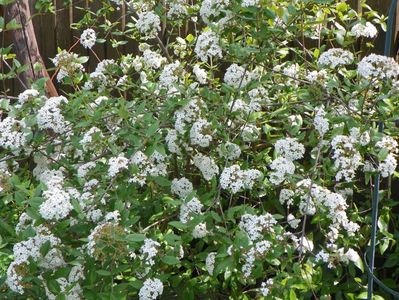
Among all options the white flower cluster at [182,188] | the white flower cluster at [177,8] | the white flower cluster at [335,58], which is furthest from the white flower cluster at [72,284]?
the white flower cluster at [177,8]

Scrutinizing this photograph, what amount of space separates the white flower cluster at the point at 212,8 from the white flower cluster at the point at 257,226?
79 centimetres

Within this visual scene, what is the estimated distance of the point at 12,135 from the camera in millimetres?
2891

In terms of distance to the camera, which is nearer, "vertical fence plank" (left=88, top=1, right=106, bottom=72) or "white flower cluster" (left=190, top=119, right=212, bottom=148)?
"white flower cluster" (left=190, top=119, right=212, bottom=148)

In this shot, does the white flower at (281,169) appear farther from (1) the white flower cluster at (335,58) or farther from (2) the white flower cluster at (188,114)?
(1) the white flower cluster at (335,58)

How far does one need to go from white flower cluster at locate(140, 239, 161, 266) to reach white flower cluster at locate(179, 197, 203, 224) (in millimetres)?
169

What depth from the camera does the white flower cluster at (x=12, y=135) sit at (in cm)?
289

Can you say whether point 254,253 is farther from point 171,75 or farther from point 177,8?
point 177,8

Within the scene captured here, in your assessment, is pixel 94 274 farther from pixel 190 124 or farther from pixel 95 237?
pixel 190 124

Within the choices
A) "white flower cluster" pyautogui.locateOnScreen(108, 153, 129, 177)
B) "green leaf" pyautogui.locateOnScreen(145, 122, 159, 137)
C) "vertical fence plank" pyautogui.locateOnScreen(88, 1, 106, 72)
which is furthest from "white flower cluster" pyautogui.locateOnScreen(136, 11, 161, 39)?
"vertical fence plank" pyautogui.locateOnScreen(88, 1, 106, 72)

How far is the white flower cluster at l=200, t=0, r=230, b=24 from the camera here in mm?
2930

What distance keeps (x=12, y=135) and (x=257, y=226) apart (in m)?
0.97

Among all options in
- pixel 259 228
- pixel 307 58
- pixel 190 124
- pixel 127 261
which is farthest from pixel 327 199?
pixel 307 58

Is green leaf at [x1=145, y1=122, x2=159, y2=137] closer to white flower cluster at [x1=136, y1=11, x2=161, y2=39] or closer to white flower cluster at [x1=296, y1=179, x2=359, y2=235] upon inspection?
white flower cluster at [x1=296, y1=179, x2=359, y2=235]

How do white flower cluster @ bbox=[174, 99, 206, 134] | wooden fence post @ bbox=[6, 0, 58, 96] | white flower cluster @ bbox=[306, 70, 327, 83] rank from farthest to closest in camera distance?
wooden fence post @ bbox=[6, 0, 58, 96] < white flower cluster @ bbox=[306, 70, 327, 83] < white flower cluster @ bbox=[174, 99, 206, 134]
